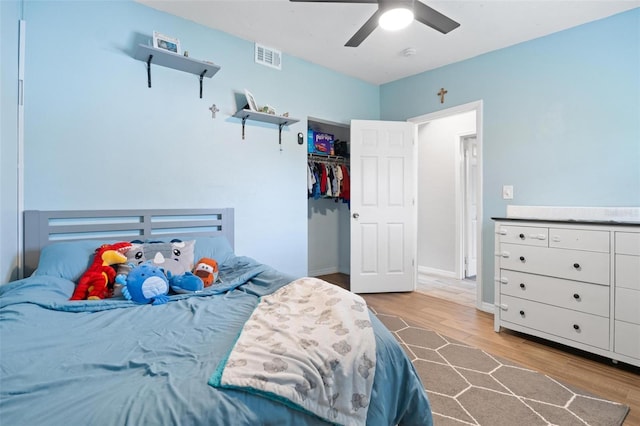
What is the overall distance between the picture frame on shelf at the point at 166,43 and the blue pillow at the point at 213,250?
4.70 ft

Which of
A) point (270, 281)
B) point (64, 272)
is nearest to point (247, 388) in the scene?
point (270, 281)

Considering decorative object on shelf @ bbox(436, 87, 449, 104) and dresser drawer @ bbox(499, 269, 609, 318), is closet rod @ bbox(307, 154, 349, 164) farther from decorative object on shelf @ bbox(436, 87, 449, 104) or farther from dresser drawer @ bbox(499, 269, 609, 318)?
dresser drawer @ bbox(499, 269, 609, 318)

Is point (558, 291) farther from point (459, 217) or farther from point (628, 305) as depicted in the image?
point (459, 217)

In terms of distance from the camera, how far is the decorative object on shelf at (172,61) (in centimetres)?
228

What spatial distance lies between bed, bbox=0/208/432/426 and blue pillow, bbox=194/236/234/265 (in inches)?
24.6

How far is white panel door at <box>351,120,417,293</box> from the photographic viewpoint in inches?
143

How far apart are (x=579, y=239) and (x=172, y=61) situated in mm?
3233

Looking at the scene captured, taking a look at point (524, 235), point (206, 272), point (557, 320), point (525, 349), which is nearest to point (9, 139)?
point (206, 272)

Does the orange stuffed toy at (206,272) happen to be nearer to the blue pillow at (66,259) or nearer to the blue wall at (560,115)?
the blue pillow at (66,259)

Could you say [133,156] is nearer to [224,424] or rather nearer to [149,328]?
[149,328]

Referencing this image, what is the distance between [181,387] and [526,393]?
1846mm

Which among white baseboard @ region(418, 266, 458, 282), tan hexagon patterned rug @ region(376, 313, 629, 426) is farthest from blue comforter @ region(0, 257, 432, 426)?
white baseboard @ region(418, 266, 458, 282)

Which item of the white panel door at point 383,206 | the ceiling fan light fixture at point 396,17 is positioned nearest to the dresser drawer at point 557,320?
the white panel door at point 383,206

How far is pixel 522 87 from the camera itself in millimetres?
2865
